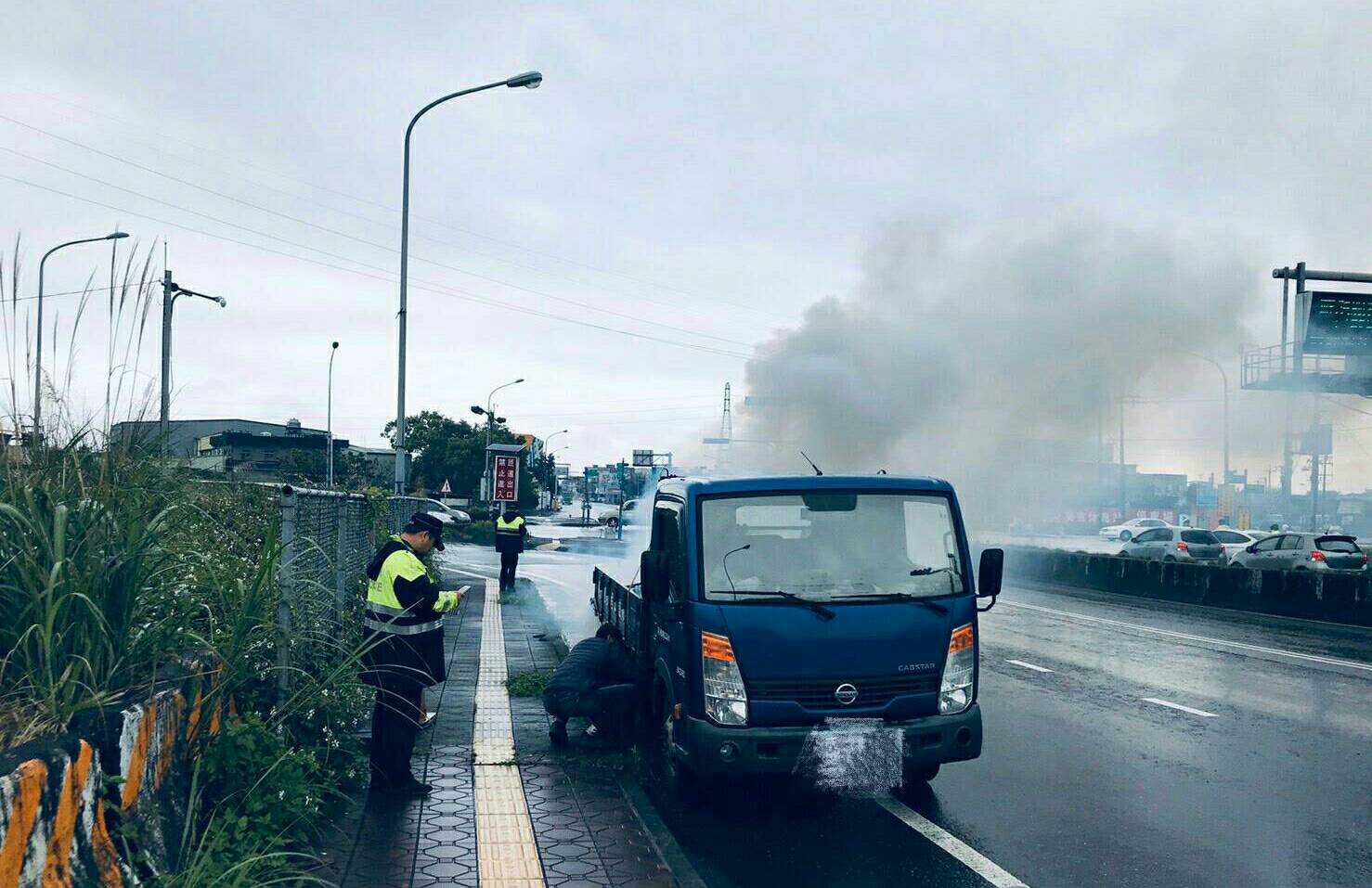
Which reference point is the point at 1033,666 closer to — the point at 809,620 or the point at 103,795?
the point at 809,620

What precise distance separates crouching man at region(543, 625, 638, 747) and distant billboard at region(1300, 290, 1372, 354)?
26203mm

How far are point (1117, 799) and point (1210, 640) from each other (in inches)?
376

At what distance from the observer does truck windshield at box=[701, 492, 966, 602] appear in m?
6.61

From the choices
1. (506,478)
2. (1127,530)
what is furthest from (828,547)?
(1127,530)

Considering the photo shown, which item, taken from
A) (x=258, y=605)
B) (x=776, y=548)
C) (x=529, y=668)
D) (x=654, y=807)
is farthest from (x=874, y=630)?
(x=529, y=668)

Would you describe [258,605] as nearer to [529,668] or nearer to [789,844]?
[789,844]

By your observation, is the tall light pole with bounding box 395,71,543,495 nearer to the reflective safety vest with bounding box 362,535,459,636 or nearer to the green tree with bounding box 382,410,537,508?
the reflective safety vest with bounding box 362,535,459,636

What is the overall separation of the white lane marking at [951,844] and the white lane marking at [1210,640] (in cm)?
845

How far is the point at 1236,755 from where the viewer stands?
8102mm

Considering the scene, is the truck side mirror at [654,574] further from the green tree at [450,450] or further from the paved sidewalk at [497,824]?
the green tree at [450,450]

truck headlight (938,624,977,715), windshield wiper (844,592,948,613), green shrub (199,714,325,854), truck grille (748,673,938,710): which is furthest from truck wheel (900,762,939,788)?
green shrub (199,714,325,854)

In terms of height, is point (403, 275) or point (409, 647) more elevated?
point (403, 275)

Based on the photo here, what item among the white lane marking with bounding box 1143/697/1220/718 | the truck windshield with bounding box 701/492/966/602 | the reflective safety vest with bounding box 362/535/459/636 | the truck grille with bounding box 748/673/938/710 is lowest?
the white lane marking with bounding box 1143/697/1220/718

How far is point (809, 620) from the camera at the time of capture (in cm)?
634
